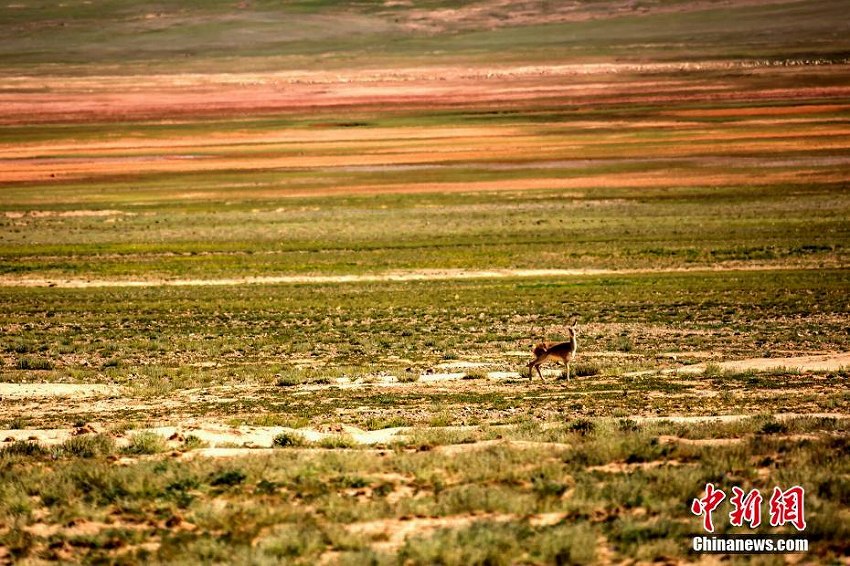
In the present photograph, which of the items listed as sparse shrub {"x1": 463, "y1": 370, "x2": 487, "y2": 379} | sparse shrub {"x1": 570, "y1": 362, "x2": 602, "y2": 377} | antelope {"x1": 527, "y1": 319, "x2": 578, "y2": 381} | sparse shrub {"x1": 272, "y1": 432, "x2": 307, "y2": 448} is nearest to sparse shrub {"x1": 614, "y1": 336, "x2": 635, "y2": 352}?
sparse shrub {"x1": 570, "y1": 362, "x2": 602, "y2": 377}

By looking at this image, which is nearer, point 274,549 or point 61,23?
point 274,549

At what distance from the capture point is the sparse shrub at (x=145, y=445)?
1214 cm

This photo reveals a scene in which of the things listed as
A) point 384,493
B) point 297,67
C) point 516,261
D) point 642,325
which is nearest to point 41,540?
point 384,493

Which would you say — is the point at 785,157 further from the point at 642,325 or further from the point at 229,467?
the point at 229,467

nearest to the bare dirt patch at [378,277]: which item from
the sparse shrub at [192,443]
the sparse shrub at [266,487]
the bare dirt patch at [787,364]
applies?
the bare dirt patch at [787,364]

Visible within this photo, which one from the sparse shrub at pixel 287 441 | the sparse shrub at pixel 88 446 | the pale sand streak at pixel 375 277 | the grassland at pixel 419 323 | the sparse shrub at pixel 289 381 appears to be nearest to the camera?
the grassland at pixel 419 323

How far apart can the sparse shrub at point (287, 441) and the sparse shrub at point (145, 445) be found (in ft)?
4.33

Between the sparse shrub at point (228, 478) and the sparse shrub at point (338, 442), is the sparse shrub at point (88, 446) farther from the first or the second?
the sparse shrub at point (338, 442)

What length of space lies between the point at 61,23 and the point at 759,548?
630 ft

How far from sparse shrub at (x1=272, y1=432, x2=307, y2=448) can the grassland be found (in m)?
0.04

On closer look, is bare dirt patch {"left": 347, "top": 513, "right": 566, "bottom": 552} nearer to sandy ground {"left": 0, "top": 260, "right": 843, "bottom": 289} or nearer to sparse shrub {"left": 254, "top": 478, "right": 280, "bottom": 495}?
sparse shrub {"left": 254, "top": 478, "right": 280, "bottom": 495}

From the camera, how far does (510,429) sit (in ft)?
43.7

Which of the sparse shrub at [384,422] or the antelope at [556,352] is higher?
the sparse shrub at [384,422]

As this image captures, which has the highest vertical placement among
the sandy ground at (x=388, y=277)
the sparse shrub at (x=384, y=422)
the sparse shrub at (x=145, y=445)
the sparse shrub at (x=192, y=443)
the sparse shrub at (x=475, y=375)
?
the sparse shrub at (x=145, y=445)
